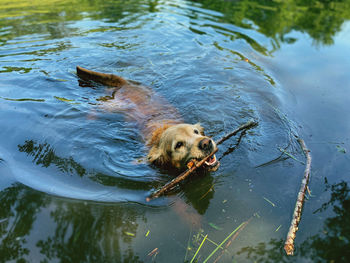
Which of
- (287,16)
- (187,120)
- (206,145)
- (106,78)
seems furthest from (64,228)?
(287,16)

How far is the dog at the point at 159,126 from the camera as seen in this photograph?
4.58 m

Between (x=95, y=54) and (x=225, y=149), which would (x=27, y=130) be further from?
(x=95, y=54)

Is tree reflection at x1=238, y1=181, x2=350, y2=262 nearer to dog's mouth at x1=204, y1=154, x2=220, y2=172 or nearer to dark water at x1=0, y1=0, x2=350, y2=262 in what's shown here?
dark water at x1=0, y1=0, x2=350, y2=262

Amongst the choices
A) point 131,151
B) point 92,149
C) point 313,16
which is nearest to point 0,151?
point 92,149

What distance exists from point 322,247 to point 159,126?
3.46 meters

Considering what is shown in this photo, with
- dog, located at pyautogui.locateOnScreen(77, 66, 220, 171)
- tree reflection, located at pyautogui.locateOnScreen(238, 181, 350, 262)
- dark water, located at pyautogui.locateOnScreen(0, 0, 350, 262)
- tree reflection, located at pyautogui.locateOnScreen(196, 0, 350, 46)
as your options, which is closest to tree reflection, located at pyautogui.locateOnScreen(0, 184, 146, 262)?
dark water, located at pyautogui.locateOnScreen(0, 0, 350, 262)

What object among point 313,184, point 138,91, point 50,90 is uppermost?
point 313,184

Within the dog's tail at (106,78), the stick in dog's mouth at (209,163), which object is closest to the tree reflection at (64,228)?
the stick in dog's mouth at (209,163)

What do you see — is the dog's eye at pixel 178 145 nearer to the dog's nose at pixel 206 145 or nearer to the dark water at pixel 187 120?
the dog's nose at pixel 206 145

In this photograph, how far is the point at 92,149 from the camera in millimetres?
5344

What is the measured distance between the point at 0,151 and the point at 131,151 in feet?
7.14

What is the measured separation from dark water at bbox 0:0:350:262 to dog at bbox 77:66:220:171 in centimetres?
25

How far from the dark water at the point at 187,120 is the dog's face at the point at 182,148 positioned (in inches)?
9.5

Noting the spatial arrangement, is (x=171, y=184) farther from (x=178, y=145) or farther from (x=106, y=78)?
(x=106, y=78)
